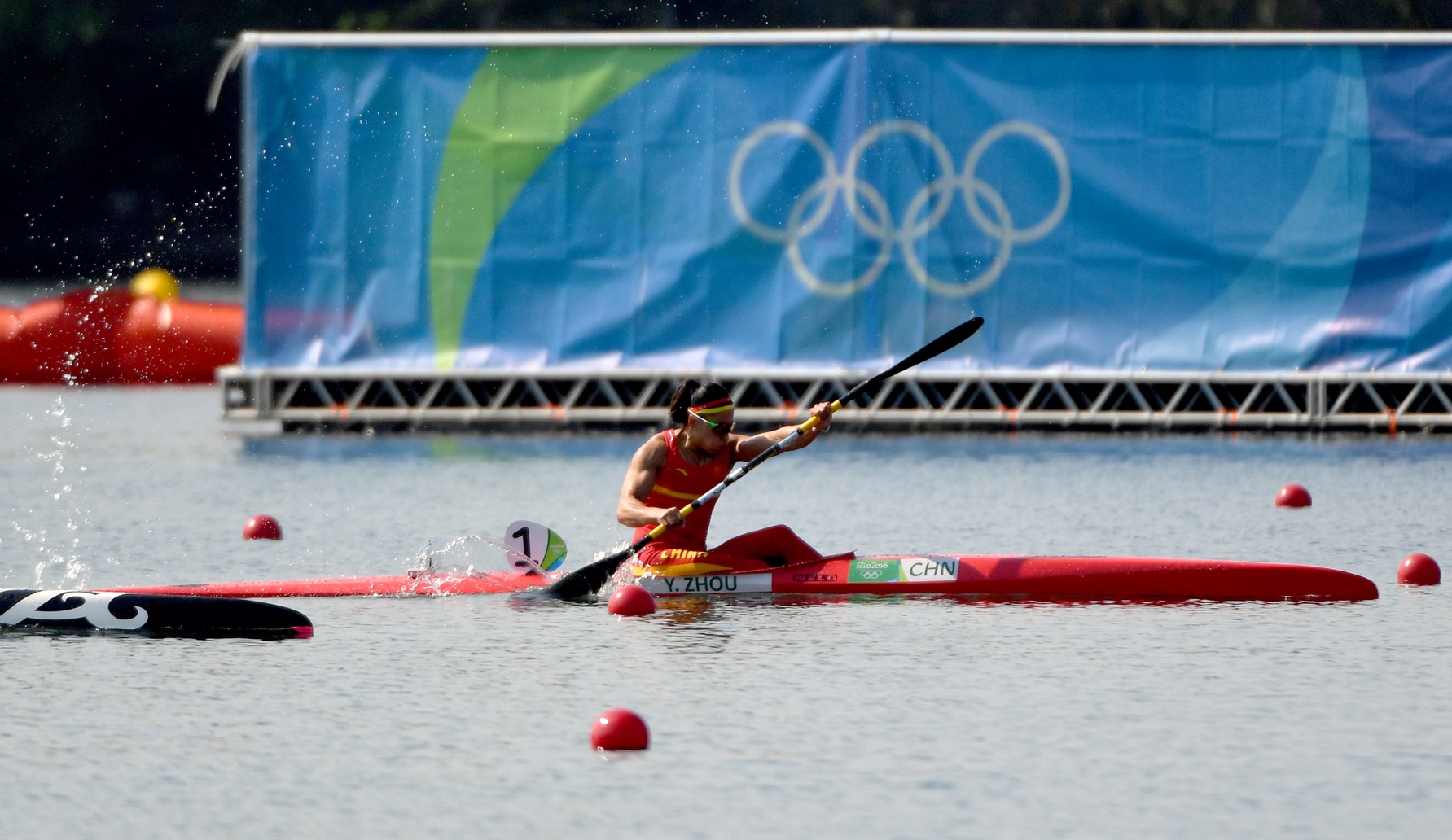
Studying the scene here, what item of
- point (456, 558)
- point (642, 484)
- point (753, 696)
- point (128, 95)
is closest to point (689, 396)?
point (642, 484)

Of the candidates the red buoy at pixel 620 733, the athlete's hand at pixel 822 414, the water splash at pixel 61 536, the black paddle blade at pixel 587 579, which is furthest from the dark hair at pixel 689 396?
the red buoy at pixel 620 733

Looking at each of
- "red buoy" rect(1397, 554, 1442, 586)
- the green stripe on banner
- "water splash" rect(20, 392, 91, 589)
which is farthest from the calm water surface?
the green stripe on banner

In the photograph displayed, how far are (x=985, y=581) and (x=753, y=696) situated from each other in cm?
321

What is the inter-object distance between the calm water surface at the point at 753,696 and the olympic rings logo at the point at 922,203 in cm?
660

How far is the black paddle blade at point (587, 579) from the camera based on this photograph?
483 inches

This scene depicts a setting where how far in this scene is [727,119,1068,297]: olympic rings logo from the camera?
76.5ft

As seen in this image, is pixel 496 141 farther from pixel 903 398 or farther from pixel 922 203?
pixel 903 398

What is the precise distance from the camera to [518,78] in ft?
79.1

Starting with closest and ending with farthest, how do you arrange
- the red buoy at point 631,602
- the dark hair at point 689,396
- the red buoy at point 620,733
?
the red buoy at point 620,733 < the red buoy at point 631,602 < the dark hair at point 689,396

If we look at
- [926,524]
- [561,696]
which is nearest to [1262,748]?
[561,696]

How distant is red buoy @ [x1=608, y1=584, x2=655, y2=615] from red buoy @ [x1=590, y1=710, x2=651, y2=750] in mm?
3447

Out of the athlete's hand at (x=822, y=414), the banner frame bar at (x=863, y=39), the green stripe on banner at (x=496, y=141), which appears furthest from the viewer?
the green stripe on banner at (x=496, y=141)

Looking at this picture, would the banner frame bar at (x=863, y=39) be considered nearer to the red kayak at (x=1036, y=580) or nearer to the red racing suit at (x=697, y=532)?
the red racing suit at (x=697, y=532)

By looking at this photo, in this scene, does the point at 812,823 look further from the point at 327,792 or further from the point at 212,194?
the point at 212,194
